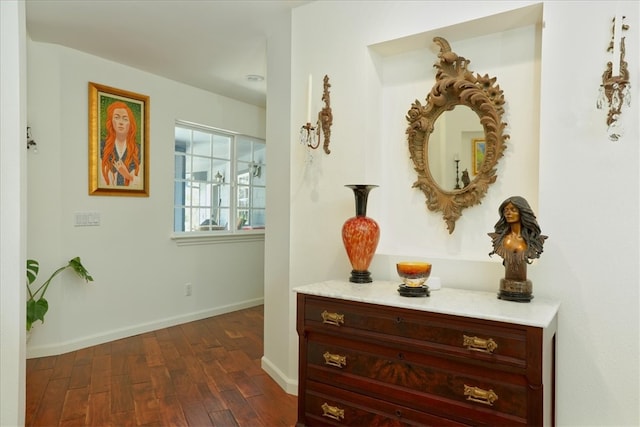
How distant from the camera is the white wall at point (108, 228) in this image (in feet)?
10.5

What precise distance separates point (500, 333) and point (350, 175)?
4.03ft

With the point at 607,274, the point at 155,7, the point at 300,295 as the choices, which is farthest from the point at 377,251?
the point at 155,7

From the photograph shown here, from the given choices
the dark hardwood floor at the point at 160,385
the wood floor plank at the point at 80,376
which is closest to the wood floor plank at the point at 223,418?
the dark hardwood floor at the point at 160,385

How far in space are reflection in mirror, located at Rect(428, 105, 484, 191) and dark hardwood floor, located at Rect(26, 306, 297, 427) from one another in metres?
1.61

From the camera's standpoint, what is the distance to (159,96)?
155 inches

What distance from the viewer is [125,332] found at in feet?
12.1

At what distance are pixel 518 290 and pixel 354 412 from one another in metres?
0.88

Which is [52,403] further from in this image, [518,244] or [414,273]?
[518,244]

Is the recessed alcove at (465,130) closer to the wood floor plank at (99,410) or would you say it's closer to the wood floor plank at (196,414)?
the wood floor plank at (196,414)

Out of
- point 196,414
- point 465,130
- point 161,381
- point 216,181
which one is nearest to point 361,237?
point 465,130

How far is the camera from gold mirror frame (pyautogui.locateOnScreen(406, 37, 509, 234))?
2004mm

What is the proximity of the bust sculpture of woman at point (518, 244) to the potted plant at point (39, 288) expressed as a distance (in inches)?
121

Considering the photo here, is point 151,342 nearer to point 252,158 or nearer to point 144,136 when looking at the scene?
point 144,136

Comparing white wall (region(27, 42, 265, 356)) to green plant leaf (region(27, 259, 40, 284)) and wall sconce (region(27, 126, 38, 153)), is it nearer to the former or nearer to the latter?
wall sconce (region(27, 126, 38, 153))
